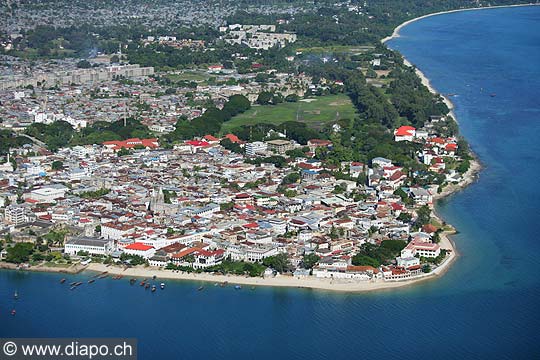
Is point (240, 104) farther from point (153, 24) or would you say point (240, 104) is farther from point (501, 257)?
point (153, 24)

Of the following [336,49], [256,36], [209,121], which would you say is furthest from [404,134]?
[256,36]

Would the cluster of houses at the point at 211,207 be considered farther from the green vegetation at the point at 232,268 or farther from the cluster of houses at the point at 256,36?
the cluster of houses at the point at 256,36

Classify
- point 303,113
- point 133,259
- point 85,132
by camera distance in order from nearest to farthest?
1. point 133,259
2. point 85,132
3. point 303,113

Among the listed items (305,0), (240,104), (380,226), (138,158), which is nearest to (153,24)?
(305,0)

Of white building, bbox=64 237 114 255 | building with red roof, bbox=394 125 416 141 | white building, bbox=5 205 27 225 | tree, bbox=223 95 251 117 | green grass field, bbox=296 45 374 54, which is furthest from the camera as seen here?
green grass field, bbox=296 45 374 54

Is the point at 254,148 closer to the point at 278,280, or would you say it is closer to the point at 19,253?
the point at 19,253

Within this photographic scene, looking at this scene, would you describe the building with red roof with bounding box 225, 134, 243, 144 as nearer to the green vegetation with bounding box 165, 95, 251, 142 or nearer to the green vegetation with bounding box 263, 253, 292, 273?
the green vegetation with bounding box 165, 95, 251, 142

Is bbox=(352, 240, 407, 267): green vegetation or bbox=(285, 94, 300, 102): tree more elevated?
bbox=(352, 240, 407, 267): green vegetation

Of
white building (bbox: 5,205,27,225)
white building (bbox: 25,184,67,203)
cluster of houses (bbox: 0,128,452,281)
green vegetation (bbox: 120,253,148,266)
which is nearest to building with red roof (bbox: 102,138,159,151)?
cluster of houses (bbox: 0,128,452,281)
